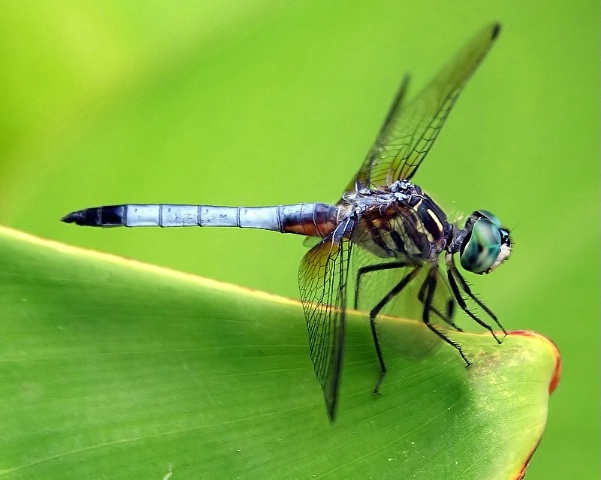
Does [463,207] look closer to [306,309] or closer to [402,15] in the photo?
[402,15]

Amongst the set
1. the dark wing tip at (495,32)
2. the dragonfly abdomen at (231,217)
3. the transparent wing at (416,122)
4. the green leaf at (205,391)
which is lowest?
the green leaf at (205,391)

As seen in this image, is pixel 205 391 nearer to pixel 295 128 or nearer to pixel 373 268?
pixel 373 268

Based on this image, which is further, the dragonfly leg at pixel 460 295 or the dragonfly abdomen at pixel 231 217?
the dragonfly abdomen at pixel 231 217

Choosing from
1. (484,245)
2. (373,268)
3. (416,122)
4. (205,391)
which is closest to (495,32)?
(416,122)

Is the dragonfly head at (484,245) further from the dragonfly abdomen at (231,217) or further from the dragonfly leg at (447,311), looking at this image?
the dragonfly abdomen at (231,217)

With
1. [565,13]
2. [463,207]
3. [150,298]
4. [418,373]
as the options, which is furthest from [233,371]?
[565,13]

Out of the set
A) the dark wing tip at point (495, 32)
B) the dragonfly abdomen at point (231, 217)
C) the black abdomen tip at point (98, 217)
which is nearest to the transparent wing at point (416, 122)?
the dark wing tip at point (495, 32)

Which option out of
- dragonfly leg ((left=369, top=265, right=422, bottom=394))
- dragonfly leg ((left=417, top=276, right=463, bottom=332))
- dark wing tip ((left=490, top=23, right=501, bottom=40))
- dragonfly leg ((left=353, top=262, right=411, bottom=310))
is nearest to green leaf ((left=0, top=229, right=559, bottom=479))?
dragonfly leg ((left=369, top=265, right=422, bottom=394))

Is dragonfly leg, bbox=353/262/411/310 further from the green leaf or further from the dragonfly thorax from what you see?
the green leaf
